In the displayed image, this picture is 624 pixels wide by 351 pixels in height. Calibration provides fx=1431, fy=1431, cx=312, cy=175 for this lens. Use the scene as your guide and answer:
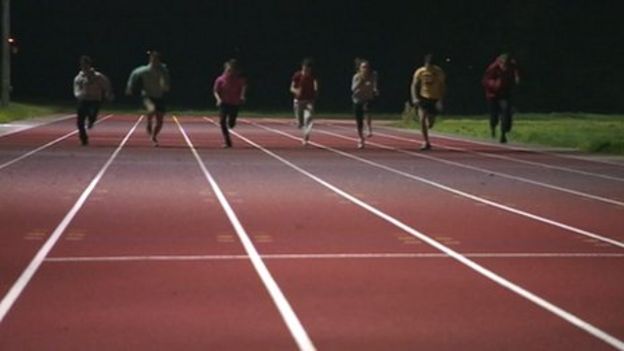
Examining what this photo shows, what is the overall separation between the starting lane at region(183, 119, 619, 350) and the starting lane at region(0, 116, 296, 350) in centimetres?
31

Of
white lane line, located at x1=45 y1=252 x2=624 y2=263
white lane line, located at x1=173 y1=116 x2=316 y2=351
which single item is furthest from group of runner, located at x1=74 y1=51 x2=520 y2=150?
white lane line, located at x1=45 y1=252 x2=624 y2=263

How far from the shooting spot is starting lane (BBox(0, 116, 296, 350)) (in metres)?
7.83

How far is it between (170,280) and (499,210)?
6.34m

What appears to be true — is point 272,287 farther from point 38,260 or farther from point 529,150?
point 529,150

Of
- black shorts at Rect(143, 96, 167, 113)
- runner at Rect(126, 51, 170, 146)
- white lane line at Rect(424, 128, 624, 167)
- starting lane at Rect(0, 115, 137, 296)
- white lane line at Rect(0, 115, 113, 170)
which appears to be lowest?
white lane line at Rect(424, 128, 624, 167)

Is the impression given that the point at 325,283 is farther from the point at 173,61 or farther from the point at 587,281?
the point at 173,61

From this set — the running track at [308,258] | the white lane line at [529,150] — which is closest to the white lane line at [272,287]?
the running track at [308,258]

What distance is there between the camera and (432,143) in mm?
32281

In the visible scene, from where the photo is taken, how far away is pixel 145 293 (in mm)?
9391

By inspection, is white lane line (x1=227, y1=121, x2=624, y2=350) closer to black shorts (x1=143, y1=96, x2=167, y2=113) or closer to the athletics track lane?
the athletics track lane

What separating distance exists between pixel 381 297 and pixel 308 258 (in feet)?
6.56

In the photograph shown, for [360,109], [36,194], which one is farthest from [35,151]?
[36,194]

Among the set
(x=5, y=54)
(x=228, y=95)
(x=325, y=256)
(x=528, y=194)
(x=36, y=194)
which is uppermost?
(x=5, y=54)

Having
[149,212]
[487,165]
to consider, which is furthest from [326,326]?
[487,165]
